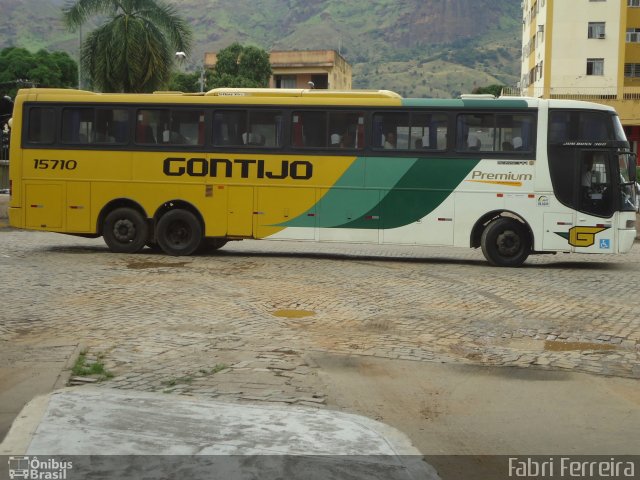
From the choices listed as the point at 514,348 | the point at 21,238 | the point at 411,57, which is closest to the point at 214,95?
the point at 21,238

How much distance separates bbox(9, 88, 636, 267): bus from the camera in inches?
661

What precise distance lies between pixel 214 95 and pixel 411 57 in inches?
7129

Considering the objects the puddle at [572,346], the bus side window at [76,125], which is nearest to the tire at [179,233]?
the bus side window at [76,125]

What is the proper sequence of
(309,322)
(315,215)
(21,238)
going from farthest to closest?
1. (21,238)
2. (315,215)
3. (309,322)

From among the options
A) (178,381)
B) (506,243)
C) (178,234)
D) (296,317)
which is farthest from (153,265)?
(178,381)

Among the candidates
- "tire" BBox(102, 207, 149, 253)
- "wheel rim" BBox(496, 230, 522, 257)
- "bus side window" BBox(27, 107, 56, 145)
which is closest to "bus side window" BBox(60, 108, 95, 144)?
"bus side window" BBox(27, 107, 56, 145)

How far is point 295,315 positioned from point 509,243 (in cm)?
734

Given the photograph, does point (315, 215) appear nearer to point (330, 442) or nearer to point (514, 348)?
point (514, 348)

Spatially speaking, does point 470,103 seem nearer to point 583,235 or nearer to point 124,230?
point 583,235

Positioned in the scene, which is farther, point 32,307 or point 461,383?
point 32,307

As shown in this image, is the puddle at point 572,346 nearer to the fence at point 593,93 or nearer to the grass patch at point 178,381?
the grass patch at point 178,381

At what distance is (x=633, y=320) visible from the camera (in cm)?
1084

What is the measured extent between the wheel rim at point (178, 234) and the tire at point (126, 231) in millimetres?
515

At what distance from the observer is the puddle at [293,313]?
35.4 feet
